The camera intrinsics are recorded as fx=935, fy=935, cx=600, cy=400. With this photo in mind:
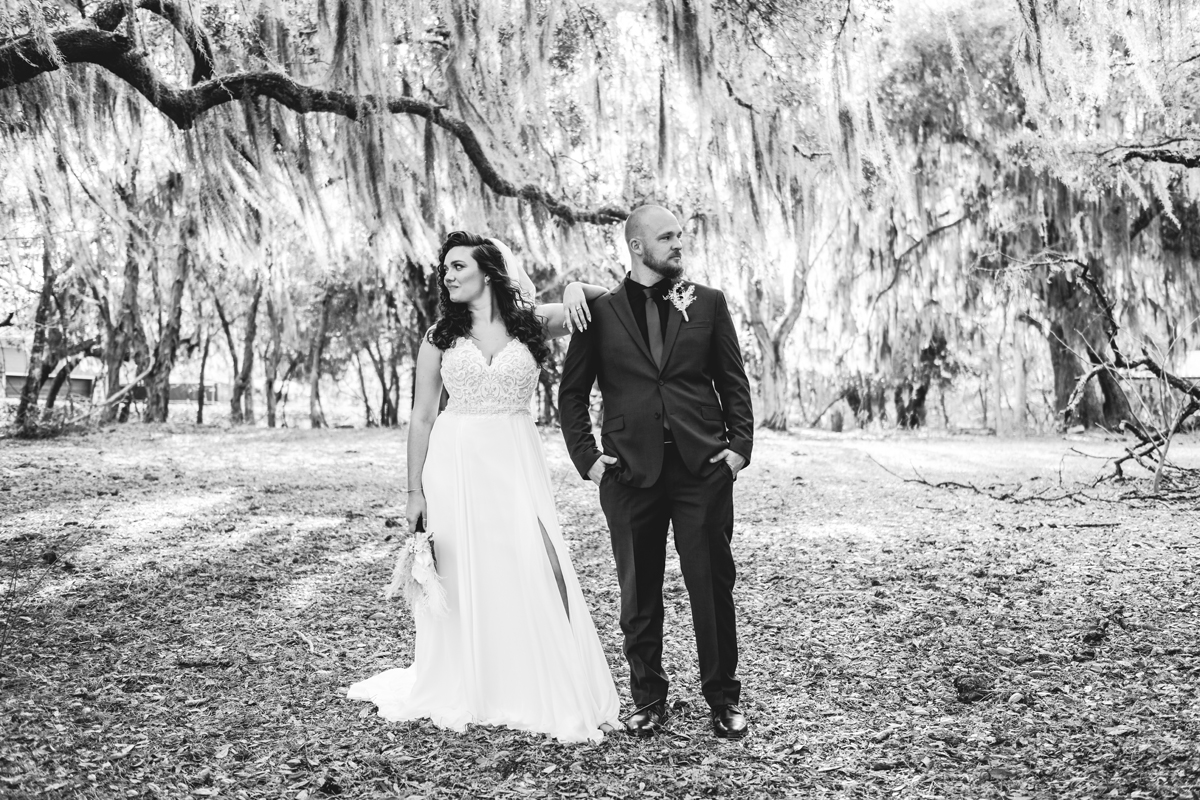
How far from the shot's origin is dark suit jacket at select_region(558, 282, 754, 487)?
281cm

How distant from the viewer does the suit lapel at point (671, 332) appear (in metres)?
2.85

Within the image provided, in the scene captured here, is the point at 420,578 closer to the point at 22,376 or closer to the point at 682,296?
the point at 682,296

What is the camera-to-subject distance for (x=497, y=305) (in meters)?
3.23

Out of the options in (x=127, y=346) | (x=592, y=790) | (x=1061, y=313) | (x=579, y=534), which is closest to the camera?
(x=592, y=790)

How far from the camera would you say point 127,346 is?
56.2 feet

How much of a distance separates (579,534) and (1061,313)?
12463 mm

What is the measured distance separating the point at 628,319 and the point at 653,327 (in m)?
0.08

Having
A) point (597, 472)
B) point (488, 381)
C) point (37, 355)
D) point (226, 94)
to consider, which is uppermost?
point (226, 94)

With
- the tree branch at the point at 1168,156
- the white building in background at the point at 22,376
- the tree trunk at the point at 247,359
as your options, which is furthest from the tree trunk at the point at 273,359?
the tree branch at the point at 1168,156

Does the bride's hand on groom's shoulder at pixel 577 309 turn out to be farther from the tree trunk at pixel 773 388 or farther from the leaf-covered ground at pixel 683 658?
the tree trunk at pixel 773 388

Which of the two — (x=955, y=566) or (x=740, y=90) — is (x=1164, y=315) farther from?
(x=955, y=566)

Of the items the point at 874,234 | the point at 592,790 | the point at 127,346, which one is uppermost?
the point at 874,234

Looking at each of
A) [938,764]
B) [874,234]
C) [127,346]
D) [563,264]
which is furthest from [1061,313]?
[127,346]

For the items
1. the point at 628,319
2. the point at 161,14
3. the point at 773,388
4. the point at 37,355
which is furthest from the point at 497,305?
the point at 37,355
